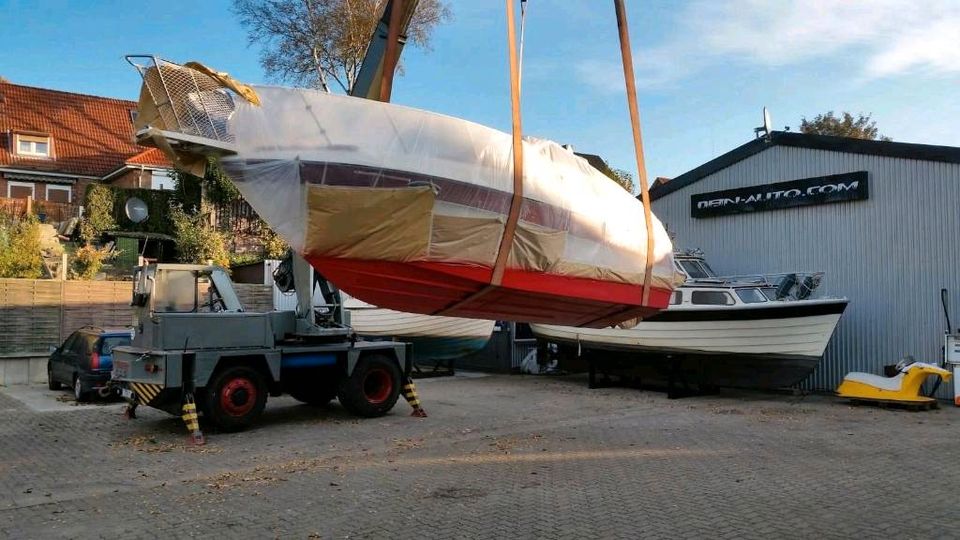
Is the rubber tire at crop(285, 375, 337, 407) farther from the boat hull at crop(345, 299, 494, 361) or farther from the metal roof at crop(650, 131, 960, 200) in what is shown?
the metal roof at crop(650, 131, 960, 200)

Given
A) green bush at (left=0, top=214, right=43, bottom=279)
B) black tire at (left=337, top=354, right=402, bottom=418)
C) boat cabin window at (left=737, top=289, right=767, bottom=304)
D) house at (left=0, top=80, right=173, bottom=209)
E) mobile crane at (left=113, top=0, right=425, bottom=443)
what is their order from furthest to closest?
house at (left=0, top=80, right=173, bottom=209) < green bush at (left=0, top=214, right=43, bottom=279) < boat cabin window at (left=737, top=289, right=767, bottom=304) < black tire at (left=337, top=354, right=402, bottom=418) < mobile crane at (left=113, top=0, right=425, bottom=443)

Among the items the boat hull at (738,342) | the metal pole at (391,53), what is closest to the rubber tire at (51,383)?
the boat hull at (738,342)

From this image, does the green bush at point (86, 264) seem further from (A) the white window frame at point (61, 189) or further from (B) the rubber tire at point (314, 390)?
(A) the white window frame at point (61, 189)

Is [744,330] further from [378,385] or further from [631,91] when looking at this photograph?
[631,91]

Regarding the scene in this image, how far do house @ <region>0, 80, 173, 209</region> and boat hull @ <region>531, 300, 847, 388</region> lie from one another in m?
24.5

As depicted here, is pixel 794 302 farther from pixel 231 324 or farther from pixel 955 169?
pixel 231 324

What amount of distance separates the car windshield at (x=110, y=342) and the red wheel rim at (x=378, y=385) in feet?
16.5

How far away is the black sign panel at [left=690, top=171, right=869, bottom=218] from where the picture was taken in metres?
15.5

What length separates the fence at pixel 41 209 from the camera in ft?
84.8

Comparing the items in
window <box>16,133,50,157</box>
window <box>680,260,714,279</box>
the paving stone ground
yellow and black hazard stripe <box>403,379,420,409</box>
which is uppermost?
window <box>16,133,50,157</box>

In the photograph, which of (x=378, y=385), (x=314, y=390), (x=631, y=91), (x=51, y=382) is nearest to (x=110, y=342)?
(x=51, y=382)

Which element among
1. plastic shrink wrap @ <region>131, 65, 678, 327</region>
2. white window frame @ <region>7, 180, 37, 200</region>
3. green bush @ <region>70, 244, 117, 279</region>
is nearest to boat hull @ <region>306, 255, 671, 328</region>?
plastic shrink wrap @ <region>131, 65, 678, 327</region>

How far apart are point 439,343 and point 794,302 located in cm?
868

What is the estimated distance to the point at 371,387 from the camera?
479 inches
